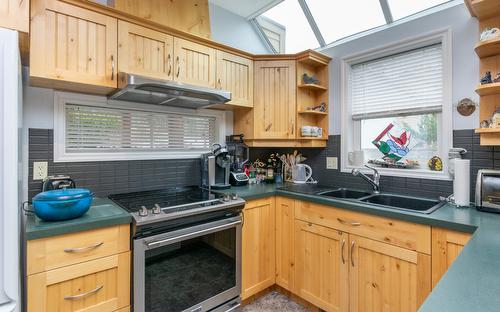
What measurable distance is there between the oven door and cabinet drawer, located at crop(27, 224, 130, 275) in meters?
0.11

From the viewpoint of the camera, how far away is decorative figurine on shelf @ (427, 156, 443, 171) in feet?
6.50

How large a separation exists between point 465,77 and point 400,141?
0.64 m

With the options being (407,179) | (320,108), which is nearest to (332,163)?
(320,108)

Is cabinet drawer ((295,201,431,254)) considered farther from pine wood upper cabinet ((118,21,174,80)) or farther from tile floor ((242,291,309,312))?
pine wood upper cabinet ((118,21,174,80))

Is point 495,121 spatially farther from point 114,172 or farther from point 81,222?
point 114,172

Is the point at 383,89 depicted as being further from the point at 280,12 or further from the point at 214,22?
the point at 214,22

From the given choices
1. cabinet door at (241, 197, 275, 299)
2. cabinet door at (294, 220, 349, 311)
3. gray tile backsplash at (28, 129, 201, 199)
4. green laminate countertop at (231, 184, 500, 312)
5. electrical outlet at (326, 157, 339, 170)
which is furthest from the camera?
electrical outlet at (326, 157, 339, 170)

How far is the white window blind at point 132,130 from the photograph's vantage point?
1.90m

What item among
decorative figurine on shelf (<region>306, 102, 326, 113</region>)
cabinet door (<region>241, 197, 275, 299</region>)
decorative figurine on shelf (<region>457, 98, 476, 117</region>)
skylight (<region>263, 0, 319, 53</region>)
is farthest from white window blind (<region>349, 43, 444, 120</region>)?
cabinet door (<region>241, 197, 275, 299</region>)

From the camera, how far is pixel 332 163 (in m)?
2.61

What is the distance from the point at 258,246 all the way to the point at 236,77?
1.51 meters

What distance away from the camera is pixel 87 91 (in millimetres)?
1854

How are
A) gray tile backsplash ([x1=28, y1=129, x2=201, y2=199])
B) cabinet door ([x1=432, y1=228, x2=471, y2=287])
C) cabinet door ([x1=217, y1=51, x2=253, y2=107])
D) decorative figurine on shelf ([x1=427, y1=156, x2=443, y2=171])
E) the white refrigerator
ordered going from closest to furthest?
the white refrigerator → cabinet door ([x1=432, y1=228, x2=471, y2=287]) → gray tile backsplash ([x1=28, y1=129, x2=201, y2=199]) → decorative figurine on shelf ([x1=427, y1=156, x2=443, y2=171]) → cabinet door ([x1=217, y1=51, x2=253, y2=107])

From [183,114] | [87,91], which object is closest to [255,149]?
[183,114]
